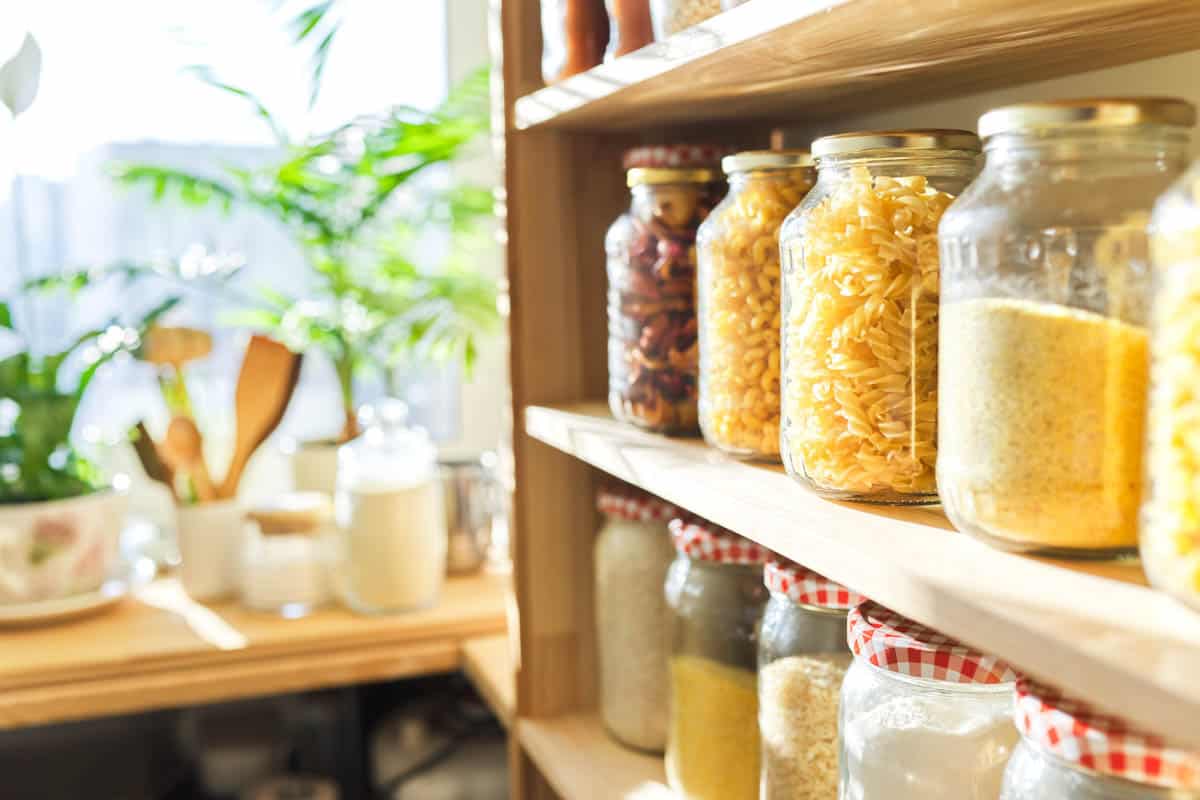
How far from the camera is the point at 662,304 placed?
3.09ft

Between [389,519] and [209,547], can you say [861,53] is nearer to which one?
[389,519]

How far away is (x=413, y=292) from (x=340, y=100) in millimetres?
414

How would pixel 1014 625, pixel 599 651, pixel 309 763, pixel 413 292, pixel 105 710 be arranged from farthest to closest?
pixel 413 292 < pixel 309 763 < pixel 105 710 < pixel 599 651 < pixel 1014 625

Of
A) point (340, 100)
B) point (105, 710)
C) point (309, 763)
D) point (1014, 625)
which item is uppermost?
point (340, 100)

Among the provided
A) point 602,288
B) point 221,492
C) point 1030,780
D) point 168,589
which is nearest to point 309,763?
point 168,589

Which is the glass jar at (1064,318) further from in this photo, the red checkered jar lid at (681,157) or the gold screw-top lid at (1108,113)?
the red checkered jar lid at (681,157)

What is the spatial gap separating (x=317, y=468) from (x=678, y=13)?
3.71ft

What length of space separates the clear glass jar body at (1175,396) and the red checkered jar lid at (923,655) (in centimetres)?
19

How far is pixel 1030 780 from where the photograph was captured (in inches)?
22.0

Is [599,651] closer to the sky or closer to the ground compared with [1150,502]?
closer to the ground

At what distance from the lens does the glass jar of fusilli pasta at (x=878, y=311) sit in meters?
0.65

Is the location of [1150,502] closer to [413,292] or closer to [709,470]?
[709,470]

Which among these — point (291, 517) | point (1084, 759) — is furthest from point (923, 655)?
point (291, 517)

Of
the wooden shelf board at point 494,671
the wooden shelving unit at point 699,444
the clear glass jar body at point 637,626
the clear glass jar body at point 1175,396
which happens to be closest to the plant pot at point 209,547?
the wooden shelf board at point 494,671
